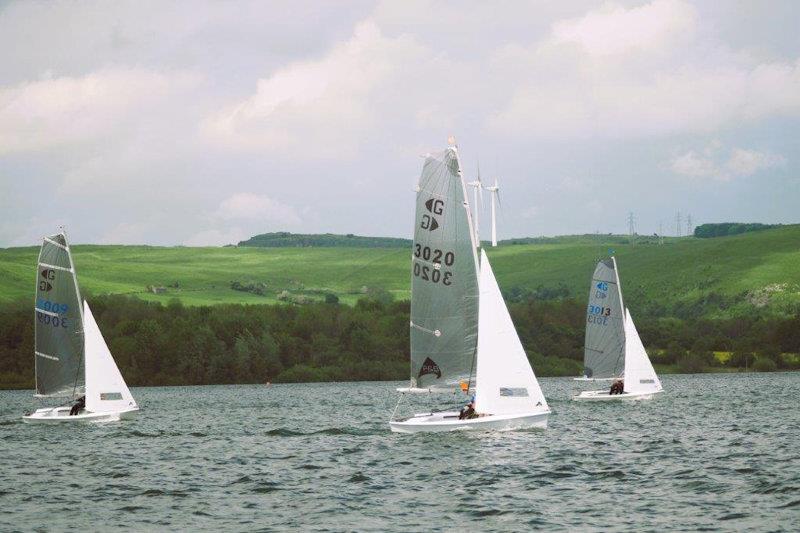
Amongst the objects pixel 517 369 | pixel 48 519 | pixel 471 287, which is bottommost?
pixel 48 519

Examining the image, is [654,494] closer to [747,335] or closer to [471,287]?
[471,287]

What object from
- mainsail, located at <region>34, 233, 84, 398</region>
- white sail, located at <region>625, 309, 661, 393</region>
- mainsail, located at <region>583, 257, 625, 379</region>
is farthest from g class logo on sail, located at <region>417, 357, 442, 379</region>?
mainsail, located at <region>583, 257, 625, 379</region>

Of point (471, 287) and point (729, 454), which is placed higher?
point (471, 287)

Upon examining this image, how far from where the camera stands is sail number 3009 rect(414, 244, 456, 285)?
170 feet

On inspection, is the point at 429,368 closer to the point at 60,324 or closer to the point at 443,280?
the point at 443,280

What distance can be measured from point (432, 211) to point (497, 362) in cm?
702

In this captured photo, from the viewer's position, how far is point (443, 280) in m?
52.0

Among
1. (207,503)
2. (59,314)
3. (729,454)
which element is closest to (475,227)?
(729,454)

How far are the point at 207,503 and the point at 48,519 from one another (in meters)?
5.10

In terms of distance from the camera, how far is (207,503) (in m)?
39.6

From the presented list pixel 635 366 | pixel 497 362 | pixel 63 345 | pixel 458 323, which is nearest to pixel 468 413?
pixel 497 362

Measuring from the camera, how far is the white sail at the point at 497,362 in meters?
51.2

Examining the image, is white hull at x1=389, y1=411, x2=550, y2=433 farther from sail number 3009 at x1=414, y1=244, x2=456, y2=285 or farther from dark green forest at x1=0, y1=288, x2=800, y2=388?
dark green forest at x1=0, y1=288, x2=800, y2=388

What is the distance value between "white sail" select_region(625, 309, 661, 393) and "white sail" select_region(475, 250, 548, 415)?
34479mm
